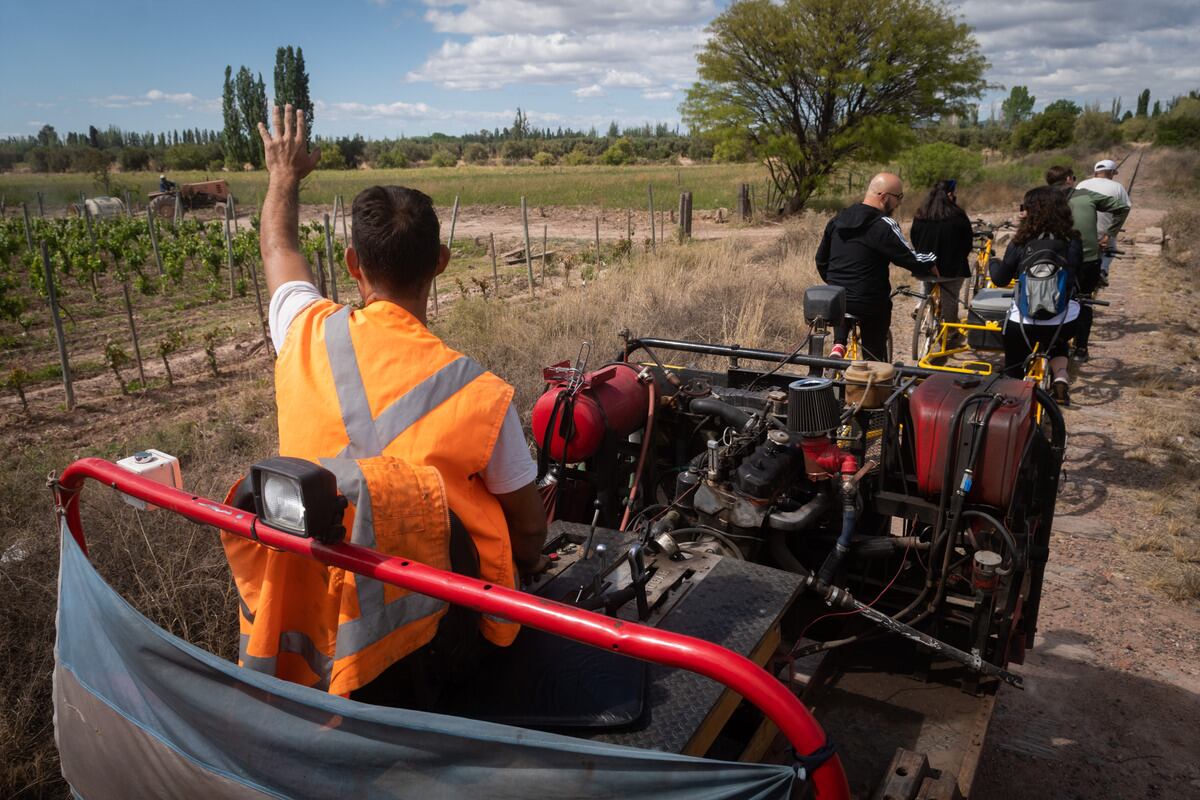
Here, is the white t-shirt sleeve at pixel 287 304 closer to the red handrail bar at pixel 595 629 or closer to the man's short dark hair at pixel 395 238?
the man's short dark hair at pixel 395 238

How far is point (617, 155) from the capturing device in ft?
267

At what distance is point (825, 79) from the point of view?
2739cm

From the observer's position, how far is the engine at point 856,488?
2.86 meters

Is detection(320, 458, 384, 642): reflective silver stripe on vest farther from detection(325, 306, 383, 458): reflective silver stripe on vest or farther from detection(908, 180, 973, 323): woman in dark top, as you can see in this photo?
detection(908, 180, 973, 323): woman in dark top

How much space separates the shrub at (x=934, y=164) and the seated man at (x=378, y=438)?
29.1 metres

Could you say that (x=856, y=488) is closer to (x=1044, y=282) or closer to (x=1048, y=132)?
(x=1044, y=282)

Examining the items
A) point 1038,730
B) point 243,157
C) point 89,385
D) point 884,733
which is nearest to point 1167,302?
point 1038,730

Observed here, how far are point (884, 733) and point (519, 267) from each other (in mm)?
19211

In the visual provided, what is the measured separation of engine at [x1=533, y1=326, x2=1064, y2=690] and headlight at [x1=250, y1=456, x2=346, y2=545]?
139 centimetres

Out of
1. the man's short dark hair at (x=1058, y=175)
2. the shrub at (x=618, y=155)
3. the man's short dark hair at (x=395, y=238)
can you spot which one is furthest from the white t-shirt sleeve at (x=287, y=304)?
the shrub at (x=618, y=155)

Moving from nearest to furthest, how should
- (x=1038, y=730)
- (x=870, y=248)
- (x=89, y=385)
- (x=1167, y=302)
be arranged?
(x=1038, y=730) → (x=870, y=248) → (x=89, y=385) → (x=1167, y=302)

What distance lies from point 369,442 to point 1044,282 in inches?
233

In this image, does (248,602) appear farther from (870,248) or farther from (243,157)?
(243,157)

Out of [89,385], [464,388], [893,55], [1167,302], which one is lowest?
[89,385]
